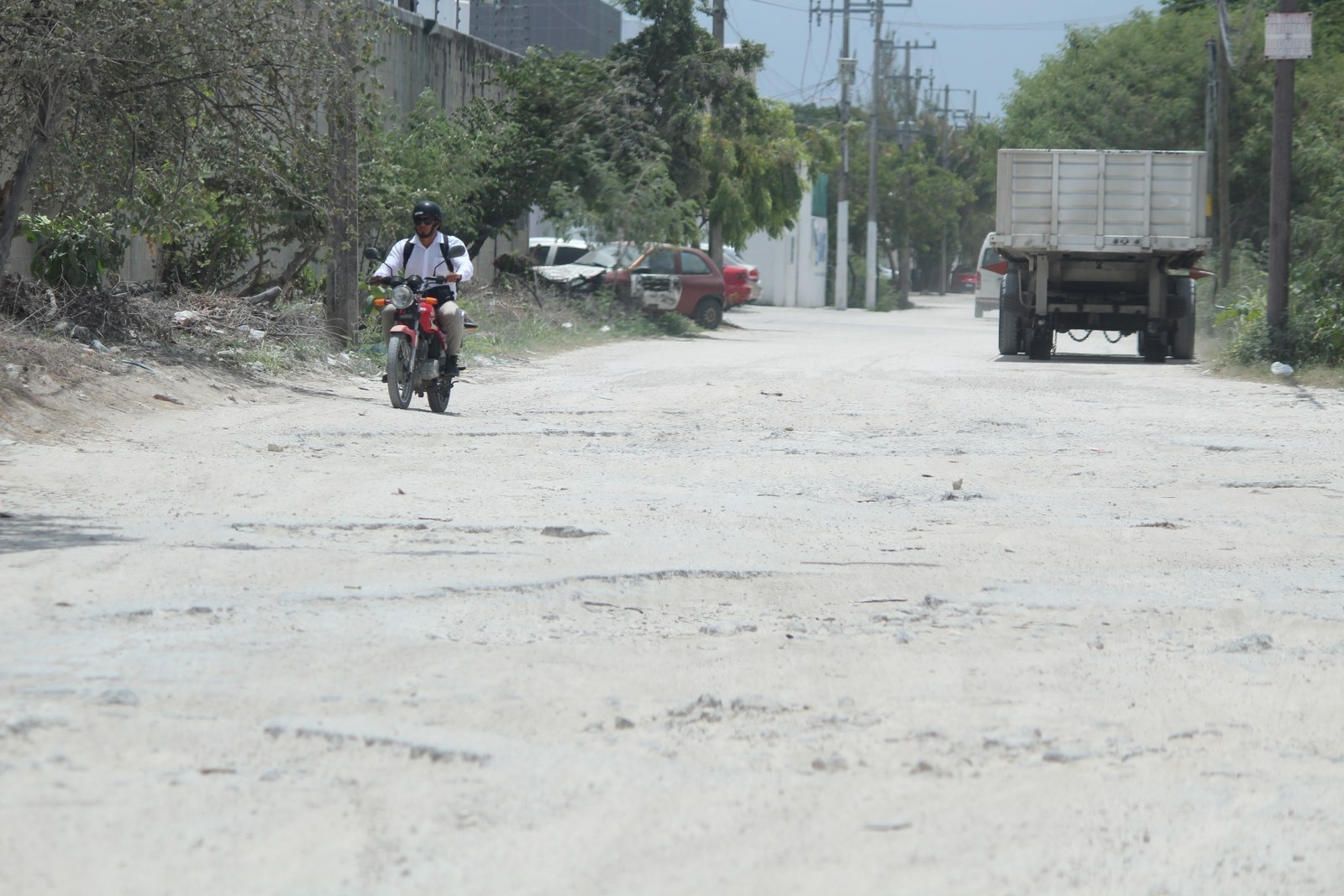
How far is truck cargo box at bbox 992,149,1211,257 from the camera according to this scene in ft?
66.9

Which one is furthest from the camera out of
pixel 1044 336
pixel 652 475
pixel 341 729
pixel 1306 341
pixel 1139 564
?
pixel 1044 336

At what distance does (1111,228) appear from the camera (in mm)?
20500

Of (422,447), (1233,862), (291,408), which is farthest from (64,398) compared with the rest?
(1233,862)

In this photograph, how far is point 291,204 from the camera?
638 inches

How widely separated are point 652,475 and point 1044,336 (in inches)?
539

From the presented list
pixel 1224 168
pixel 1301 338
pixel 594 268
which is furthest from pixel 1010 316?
pixel 1224 168

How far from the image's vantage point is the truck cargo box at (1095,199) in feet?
66.9

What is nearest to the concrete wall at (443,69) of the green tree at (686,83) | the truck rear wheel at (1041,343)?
the green tree at (686,83)

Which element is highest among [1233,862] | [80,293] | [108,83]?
[108,83]

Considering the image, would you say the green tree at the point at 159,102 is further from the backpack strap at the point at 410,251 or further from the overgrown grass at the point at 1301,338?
the overgrown grass at the point at 1301,338

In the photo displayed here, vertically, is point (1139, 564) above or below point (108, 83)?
below

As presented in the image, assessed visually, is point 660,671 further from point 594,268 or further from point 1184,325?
point 594,268

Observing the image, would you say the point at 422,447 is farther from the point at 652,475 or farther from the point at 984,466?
the point at 984,466

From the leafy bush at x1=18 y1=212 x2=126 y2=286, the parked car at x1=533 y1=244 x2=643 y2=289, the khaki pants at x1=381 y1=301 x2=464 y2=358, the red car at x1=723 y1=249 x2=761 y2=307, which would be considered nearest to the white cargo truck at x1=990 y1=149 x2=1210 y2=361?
the parked car at x1=533 y1=244 x2=643 y2=289
